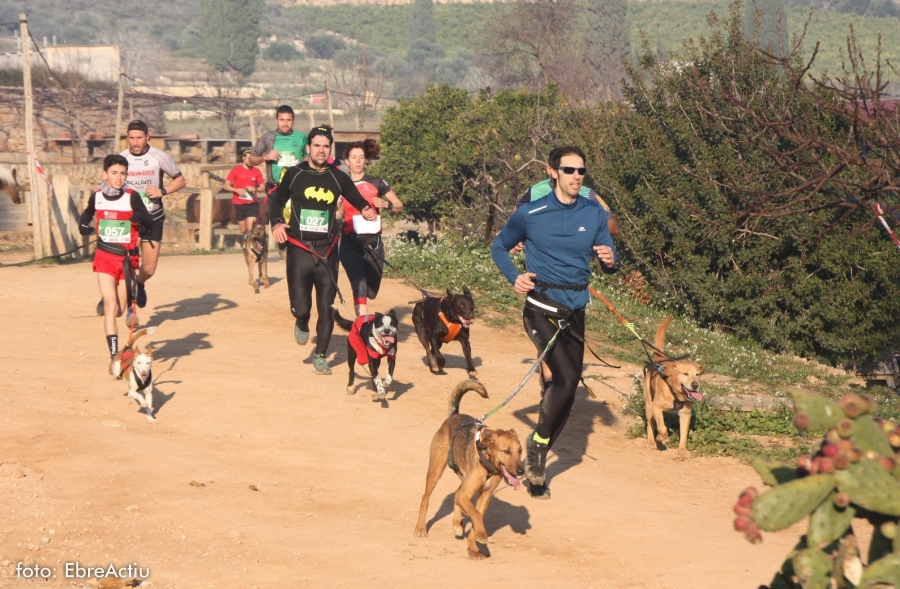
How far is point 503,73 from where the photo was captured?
2896 inches

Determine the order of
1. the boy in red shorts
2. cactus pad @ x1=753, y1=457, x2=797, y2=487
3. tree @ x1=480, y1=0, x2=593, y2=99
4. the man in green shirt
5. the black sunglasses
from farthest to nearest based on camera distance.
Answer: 1. tree @ x1=480, y1=0, x2=593, y2=99
2. the man in green shirt
3. the boy in red shorts
4. the black sunglasses
5. cactus pad @ x1=753, y1=457, x2=797, y2=487

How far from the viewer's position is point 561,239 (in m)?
7.96

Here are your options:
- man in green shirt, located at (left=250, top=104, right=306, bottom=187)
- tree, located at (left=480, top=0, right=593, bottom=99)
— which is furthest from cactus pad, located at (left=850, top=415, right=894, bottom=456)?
tree, located at (left=480, top=0, right=593, bottom=99)

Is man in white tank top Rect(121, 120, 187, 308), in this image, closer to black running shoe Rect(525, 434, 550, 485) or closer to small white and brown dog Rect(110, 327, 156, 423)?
small white and brown dog Rect(110, 327, 156, 423)

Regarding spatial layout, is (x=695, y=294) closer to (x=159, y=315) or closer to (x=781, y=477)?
(x=159, y=315)

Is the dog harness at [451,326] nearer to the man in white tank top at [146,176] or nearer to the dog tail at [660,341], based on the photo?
the dog tail at [660,341]

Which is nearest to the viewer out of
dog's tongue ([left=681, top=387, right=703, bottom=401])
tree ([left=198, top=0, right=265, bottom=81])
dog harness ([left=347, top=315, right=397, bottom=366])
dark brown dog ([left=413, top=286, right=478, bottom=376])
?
dog's tongue ([left=681, top=387, right=703, bottom=401])

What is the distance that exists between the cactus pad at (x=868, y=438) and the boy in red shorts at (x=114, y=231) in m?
8.41

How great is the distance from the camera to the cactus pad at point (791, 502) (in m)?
3.54

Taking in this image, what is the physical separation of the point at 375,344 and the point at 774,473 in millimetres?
6850

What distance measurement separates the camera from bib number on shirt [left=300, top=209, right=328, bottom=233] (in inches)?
442

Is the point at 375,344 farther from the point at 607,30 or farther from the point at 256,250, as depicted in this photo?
the point at 607,30

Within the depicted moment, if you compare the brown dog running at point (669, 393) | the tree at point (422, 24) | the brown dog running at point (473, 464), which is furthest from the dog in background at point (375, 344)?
the tree at point (422, 24)

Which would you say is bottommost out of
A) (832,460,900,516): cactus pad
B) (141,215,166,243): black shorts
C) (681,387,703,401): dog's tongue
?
(681,387,703,401): dog's tongue
